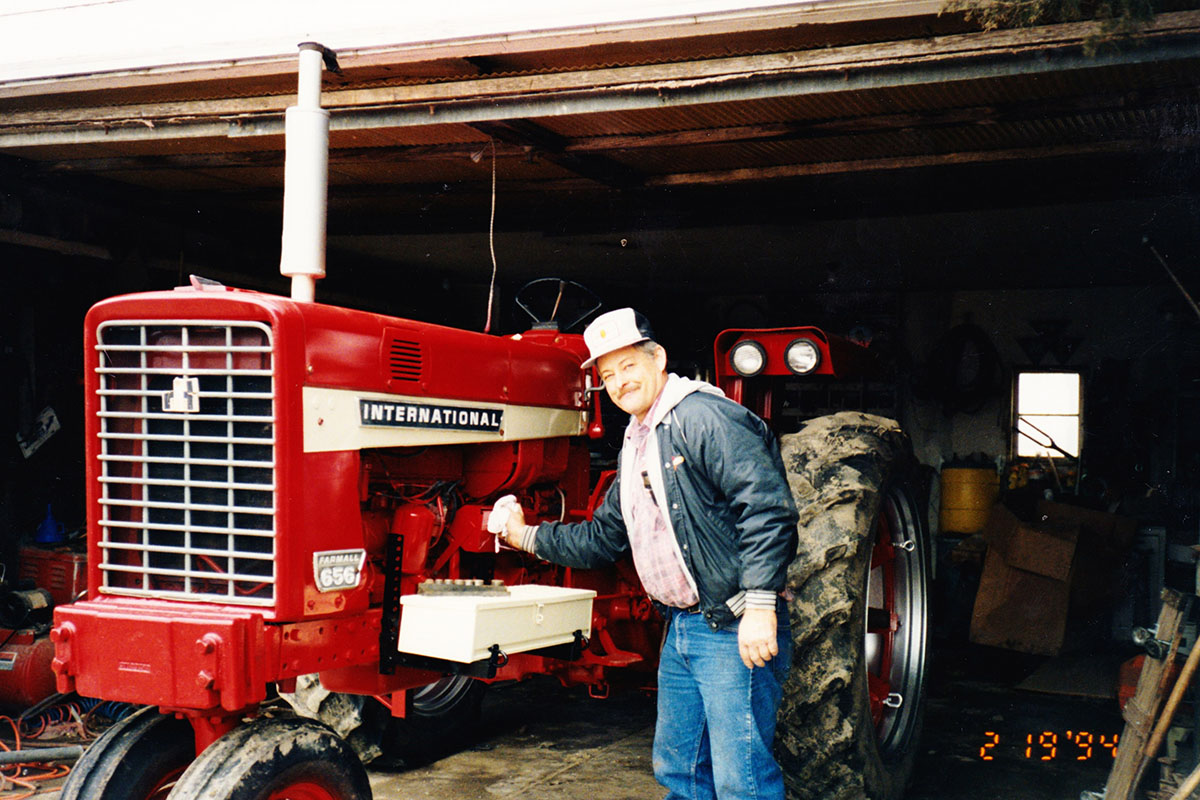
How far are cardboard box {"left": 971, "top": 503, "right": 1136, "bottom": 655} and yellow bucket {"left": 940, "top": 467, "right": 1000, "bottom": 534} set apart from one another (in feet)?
4.52

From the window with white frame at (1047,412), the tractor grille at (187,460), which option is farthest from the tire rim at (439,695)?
the window with white frame at (1047,412)

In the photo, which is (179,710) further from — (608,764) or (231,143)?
(231,143)

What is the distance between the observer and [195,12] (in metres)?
3.66

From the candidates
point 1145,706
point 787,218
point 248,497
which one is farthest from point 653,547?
point 787,218

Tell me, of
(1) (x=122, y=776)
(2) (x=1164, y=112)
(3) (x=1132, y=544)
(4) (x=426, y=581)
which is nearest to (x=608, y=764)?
(4) (x=426, y=581)

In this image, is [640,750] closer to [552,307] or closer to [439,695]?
[439,695]

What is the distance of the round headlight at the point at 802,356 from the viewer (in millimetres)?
3400

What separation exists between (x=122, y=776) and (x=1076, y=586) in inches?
202

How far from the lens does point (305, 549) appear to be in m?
2.35

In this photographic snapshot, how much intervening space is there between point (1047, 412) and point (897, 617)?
4.93 metres

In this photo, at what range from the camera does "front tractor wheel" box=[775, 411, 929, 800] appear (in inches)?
113

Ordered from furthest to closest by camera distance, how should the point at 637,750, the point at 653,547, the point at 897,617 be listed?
the point at 637,750 < the point at 897,617 < the point at 653,547

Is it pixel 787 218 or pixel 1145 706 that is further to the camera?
pixel 787 218

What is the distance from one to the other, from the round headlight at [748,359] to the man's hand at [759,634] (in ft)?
4.19
